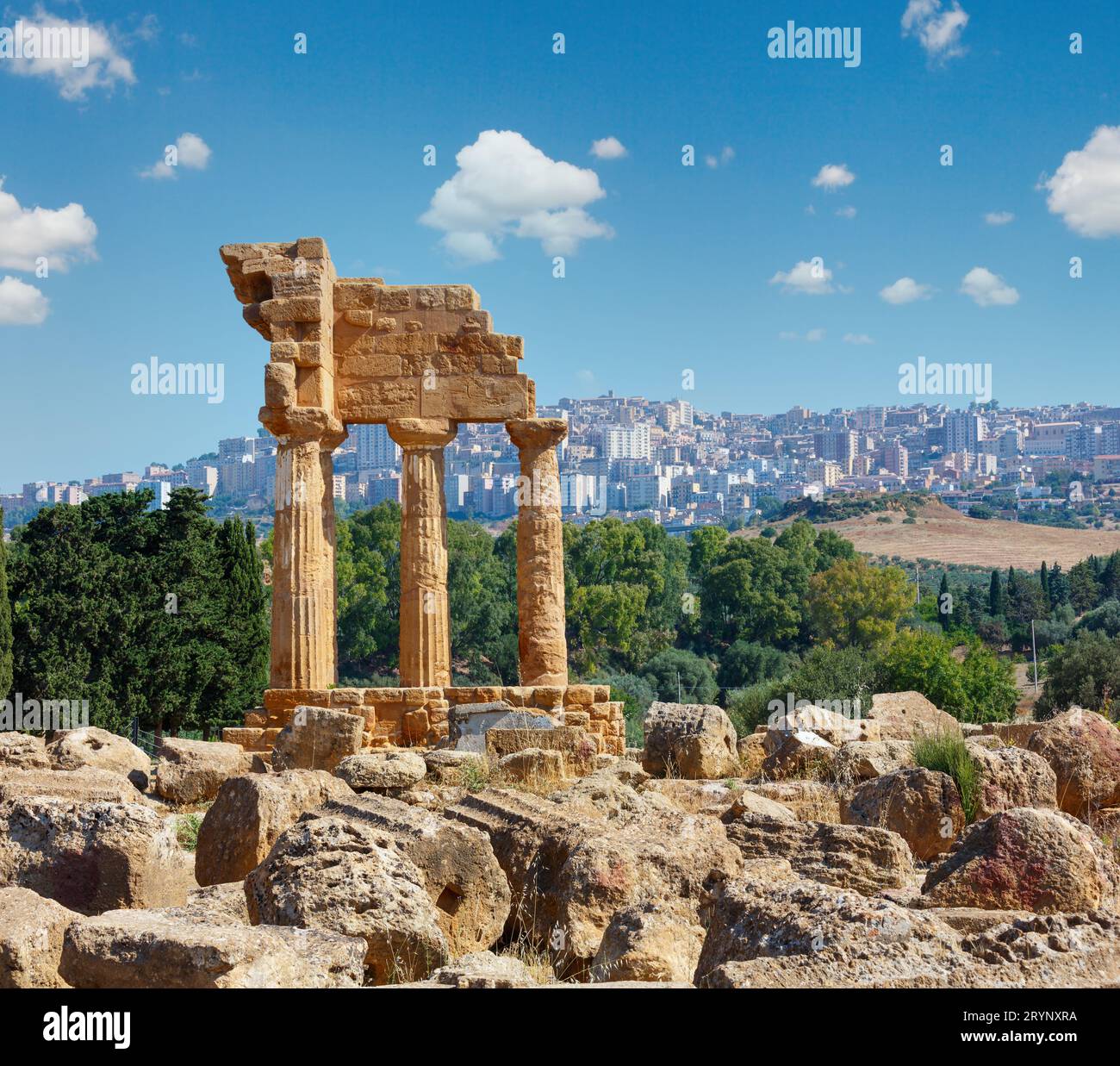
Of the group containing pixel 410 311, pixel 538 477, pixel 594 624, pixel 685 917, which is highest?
pixel 410 311

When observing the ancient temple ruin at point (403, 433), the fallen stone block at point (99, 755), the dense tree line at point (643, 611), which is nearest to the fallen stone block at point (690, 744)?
the ancient temple ruin at point (403, 433)

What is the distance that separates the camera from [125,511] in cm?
4009

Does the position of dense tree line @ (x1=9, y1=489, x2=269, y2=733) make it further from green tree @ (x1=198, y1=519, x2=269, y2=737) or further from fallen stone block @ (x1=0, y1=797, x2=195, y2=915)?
fallen stone block @ (x1=0, y1=797, x2=195, y2=915)

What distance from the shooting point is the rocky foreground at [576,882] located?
16.7ft

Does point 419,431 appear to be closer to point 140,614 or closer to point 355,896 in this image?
point 355,896

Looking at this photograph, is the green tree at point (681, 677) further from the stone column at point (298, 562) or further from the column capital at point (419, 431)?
the stone column at point (298, 562)

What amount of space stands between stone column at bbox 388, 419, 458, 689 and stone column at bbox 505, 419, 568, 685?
3.74 feet

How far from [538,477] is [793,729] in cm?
597

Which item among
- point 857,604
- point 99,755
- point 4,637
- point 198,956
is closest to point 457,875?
point 198,956

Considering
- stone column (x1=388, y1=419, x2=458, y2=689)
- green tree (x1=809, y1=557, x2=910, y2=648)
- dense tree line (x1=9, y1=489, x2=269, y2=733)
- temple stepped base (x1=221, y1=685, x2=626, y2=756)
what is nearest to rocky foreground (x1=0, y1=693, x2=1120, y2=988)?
temple stepped base (x1=221, y1=685, x2=626, y2=756)

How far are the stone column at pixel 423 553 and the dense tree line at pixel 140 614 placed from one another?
62.0 feet

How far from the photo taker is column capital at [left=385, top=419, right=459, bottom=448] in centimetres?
1847
